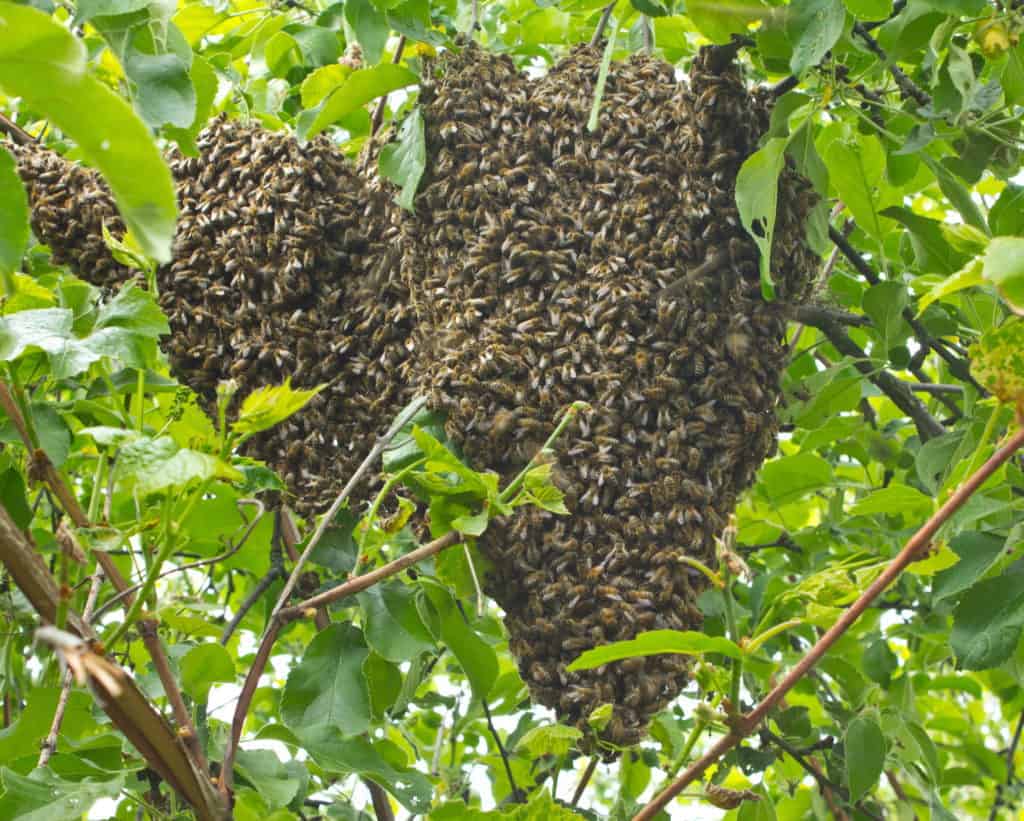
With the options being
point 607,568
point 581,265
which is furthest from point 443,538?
point 581,265

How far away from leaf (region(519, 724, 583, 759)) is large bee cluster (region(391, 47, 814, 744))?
0.03 metres

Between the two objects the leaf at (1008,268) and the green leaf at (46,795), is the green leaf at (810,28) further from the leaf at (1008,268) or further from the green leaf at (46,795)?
the green leaf at (46,795)

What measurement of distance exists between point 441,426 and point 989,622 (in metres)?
0.61

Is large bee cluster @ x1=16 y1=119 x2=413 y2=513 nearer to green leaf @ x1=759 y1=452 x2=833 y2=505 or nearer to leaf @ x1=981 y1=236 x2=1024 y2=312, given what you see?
green leaf @ x1=759 y1=452 x2=833 y2=505

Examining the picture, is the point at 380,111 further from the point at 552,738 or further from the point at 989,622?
the point at 989,622

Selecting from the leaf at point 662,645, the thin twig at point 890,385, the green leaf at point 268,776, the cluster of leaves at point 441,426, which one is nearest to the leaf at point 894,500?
the cluster of leaves at point 441,426

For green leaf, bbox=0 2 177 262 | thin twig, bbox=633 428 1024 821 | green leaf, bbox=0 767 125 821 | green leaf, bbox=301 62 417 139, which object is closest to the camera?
green leaf, bbox=0 2 177 262

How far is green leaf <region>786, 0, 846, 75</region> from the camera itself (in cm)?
112

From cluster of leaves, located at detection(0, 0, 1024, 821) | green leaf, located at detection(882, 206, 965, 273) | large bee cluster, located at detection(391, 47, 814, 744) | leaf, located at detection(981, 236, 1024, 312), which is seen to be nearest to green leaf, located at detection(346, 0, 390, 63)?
cluster of leaves, located at detection(0, 0, 1024, 821)

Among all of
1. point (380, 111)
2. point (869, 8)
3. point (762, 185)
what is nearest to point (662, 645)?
point (762, 185)

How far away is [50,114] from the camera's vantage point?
0.54 m

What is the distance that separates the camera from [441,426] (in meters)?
1.20

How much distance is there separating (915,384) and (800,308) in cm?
34

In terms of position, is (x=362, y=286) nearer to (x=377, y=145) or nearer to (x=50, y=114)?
(x=377, y=145)
